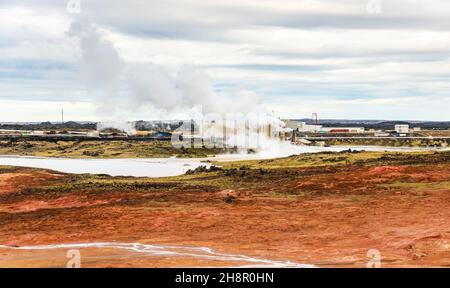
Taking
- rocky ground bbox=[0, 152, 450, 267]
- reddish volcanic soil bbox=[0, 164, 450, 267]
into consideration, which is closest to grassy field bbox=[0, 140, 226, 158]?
rocky ground bbox=[0, 152, 450, 267]

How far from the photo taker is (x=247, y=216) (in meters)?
50.2

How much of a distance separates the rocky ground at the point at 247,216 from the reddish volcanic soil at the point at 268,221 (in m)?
0.08

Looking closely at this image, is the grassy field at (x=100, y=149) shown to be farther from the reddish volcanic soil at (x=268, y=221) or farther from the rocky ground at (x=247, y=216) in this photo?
the reddish volcanic soil at (x=268, y=221)

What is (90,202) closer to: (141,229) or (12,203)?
(12,203)

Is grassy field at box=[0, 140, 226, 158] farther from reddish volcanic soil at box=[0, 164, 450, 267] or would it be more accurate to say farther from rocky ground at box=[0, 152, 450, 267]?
reddish volcanic soil at box=[0, 164, 450, 267]

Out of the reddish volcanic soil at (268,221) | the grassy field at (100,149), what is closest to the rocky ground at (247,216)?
the reddish volcanic soil at (268,221)

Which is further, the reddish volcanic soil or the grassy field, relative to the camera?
the grassy field

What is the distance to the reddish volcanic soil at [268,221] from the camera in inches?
1476

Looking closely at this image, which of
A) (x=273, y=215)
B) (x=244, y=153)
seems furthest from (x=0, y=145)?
(x=273, y=215)

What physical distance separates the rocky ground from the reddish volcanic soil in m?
0.08

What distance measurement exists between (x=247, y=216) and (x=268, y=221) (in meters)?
2.52

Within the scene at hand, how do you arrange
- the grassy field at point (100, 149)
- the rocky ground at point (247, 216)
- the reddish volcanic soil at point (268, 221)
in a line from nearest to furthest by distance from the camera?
the reddish volcanic soil at point (268, 221)
the rocky ground at point (247, 216)
the grassy field at point (100, 149)

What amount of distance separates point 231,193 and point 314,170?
22.2 meters

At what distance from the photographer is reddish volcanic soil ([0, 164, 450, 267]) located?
123 feet
